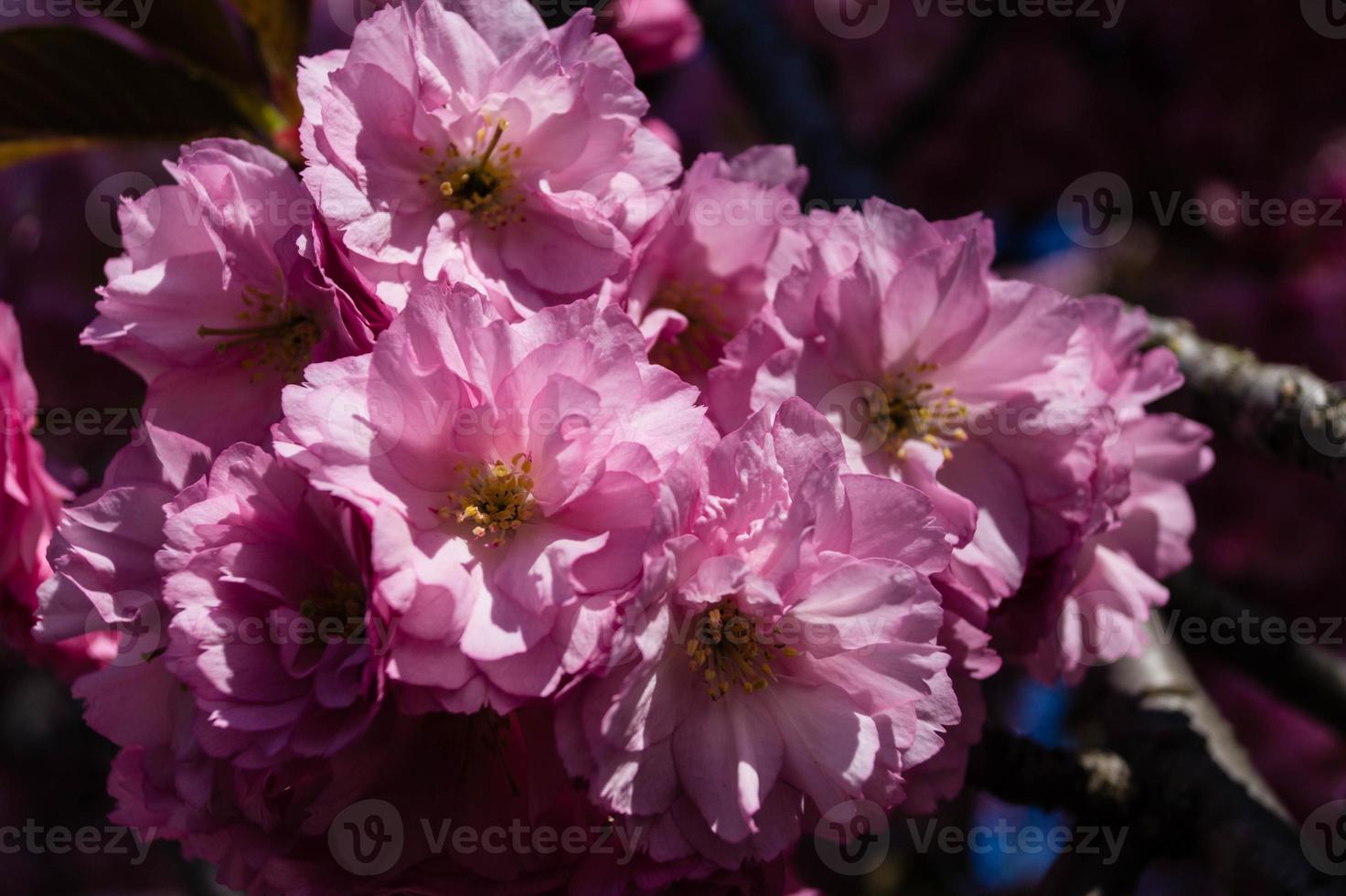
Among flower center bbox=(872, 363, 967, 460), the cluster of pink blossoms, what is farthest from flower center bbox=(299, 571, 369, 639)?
flower center bbox=(872, 363, 967, 460)

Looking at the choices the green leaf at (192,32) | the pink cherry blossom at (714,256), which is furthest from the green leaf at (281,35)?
the pink cherry blossom at (714,256)

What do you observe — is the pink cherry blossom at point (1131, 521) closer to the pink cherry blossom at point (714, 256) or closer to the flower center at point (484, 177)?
the pink cherry blossom at point (714, 256)

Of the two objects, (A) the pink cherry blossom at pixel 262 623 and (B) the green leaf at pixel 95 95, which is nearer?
(A) the pink cherry blossom at pixel 262 623

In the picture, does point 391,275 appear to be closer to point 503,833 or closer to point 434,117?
point 434,117

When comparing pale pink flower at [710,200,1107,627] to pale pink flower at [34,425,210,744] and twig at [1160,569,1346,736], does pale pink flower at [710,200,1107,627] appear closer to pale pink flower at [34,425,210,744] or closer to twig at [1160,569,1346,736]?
pale pink flower at [34,425,210,744]

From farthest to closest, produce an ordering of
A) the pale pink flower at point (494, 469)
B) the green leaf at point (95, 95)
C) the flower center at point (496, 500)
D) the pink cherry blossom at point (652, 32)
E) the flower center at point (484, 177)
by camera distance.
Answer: the pink cherry blossom at point (652, 32), the green leaf at point (95, 95), the flower center at point (484, 177), the flower center at point (496, 500), the pale pink flower at point (494, 469)

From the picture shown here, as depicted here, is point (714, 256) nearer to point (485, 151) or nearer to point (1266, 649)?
point (485, 151)
